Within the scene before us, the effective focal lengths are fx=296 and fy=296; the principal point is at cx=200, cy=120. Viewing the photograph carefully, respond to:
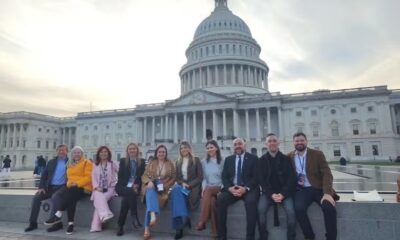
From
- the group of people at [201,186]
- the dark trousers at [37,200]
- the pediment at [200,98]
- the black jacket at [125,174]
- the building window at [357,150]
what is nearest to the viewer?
the group of people at [201,186]

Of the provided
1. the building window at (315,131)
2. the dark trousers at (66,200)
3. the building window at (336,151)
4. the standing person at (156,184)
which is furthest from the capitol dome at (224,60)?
the standing person at (156,184)

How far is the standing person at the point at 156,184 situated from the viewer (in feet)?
25.3

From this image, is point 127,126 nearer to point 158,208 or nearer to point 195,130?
point 195,130

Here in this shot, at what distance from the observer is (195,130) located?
66750 mm

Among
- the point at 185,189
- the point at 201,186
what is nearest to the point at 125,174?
the point at 185,189

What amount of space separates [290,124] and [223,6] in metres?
50.8

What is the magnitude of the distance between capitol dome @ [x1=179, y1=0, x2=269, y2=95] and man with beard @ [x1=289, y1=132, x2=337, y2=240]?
2614 inches

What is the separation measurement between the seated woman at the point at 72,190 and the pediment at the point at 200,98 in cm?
5596

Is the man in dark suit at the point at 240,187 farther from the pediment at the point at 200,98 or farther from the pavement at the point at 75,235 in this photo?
the pediment at the point at 200,98

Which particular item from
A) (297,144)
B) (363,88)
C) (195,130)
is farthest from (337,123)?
(297,144)

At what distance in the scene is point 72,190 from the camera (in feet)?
28.6

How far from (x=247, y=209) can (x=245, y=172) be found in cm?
96

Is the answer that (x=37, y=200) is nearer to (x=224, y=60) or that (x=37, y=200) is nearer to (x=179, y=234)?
(x=179, y=234)

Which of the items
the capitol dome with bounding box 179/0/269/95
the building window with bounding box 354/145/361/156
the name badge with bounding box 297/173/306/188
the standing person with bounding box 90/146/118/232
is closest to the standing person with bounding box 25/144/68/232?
the standing person with bounding box 90/146/118/232
